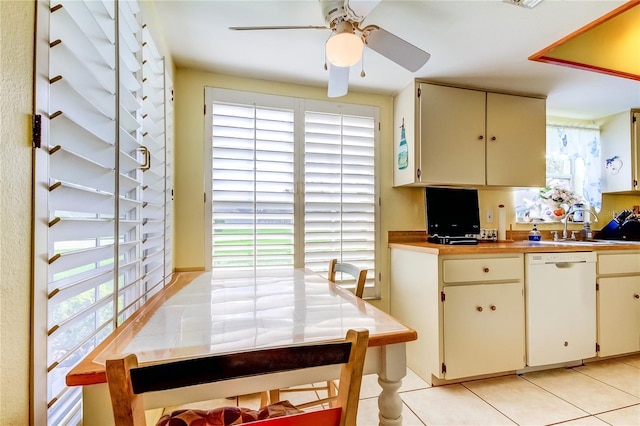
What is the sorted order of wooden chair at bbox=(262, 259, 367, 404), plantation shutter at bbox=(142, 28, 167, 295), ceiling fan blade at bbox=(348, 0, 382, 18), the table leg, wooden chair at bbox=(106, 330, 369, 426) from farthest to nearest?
1. wooden chair at bbox=(262, 259, 367, 404)
2. plantation shutter at bbox=(142, 28, 167, 295)
3. ceiling fan blade at bbox=(348, 0, 382, 18)
4. the table leg
5. wooden chair at bbox=(106, 330, 369, 426)

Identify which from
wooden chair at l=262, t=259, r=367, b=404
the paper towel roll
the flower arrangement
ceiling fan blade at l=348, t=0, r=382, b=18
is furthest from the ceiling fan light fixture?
the flower arrangement

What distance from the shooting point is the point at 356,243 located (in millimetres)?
2590

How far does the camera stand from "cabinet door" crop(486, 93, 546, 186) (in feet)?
8.50

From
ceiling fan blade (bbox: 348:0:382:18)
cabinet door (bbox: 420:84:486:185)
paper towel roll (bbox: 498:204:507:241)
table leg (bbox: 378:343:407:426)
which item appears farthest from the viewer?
paper towel roll (bbox: 498:204:507:241)

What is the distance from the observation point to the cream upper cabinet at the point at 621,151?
3.05 metres

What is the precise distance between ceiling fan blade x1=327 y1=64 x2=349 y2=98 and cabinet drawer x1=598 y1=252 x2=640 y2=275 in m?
2.50

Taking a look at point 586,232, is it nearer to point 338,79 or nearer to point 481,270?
point 481,270

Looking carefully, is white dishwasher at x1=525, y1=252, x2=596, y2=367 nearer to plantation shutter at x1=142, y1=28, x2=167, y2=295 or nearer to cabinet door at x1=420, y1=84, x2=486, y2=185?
cabinet door at x1=420, y1=84, x2=486, y2=185

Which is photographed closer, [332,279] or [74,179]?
[74,179]

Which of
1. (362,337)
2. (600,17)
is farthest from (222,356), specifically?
(600,17)

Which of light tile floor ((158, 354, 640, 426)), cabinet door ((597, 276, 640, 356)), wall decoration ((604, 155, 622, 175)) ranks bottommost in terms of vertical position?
light tile floor ((158, 354, 640, 426))

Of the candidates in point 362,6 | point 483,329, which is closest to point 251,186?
point 362,6

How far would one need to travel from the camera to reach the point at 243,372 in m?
0.59

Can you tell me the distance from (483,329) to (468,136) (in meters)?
1.52
